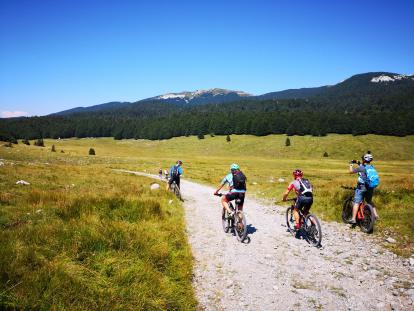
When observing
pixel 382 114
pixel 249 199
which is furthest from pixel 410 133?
pixel 249 199

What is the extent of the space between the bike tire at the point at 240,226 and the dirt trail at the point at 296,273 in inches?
9.5

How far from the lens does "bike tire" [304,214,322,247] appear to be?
1002cm

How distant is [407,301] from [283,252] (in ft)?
11.5

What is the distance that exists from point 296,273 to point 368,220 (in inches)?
197

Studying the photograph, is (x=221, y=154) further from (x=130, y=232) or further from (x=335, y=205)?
(x=130, y=232)

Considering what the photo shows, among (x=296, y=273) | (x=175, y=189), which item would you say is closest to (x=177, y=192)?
(x=175, y=189)

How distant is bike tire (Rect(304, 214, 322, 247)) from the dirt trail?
0.28 metres

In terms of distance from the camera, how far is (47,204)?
40.4 ft

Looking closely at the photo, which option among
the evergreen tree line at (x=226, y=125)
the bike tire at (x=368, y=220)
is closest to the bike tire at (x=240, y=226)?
the bike tire at (x=368, y=220)

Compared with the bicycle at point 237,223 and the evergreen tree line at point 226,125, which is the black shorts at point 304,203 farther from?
the evergreen tree line at point 226,125

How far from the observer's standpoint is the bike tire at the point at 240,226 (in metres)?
10.6

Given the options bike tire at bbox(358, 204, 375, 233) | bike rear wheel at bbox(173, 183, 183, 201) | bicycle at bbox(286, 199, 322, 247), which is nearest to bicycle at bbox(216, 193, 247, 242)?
bicycle at bbox(286, 199, 322, 247)

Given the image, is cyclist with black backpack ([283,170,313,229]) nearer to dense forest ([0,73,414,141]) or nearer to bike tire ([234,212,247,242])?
bike tire ([234,212,247,242])

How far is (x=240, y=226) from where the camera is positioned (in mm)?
10898
